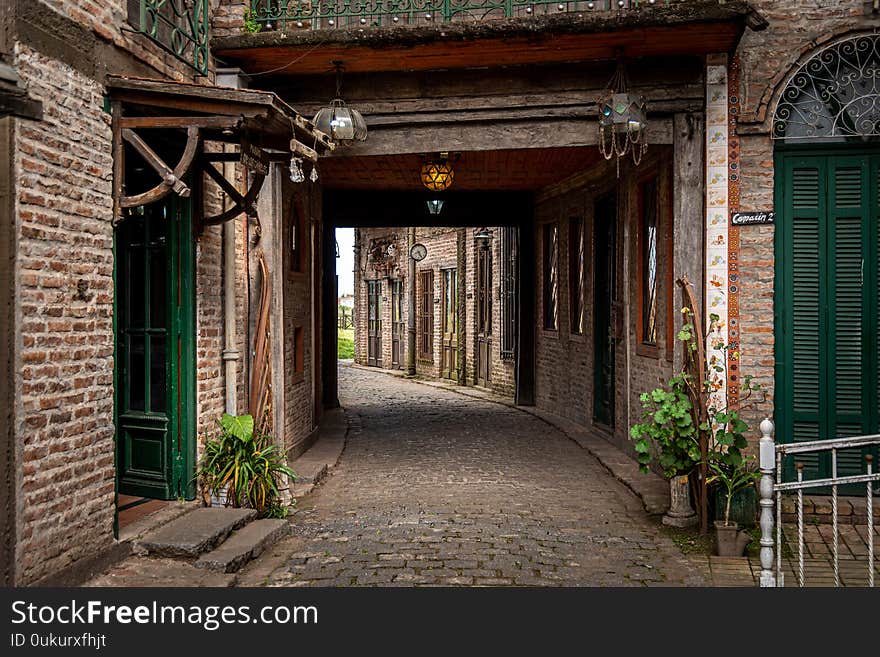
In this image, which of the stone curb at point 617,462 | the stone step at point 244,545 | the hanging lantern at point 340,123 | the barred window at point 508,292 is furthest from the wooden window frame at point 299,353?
the barred window at point 508,292

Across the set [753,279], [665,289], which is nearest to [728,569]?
[753,279]

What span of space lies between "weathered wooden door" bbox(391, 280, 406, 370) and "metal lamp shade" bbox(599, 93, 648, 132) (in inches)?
617

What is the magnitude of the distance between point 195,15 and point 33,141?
2.73m

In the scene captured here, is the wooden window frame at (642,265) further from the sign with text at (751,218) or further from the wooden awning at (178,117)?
the wooden awning at (178,117)

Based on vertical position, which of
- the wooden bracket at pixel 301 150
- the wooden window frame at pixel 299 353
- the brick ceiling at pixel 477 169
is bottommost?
the wooden window frame at pixel 299 353

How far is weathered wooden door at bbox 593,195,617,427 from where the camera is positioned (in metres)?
10.6

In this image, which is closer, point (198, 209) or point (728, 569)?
point (728, 569)

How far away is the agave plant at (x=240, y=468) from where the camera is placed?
6.72 metres

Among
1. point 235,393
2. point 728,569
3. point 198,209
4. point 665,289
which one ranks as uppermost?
point 198,209

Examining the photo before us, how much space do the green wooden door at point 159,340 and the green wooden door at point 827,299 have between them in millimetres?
4931

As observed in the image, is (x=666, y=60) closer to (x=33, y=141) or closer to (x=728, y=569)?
(x=728, y=569)

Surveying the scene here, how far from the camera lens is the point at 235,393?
24.2 feet

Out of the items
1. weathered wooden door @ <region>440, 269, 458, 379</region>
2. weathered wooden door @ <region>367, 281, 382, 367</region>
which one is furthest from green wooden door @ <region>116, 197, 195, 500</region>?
weathered wooden door @ <region>367, 281, 382, 367</region>

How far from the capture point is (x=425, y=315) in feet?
69.4
